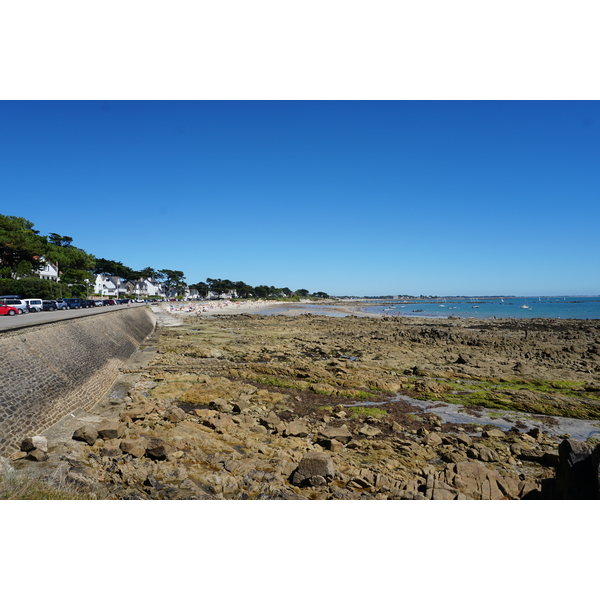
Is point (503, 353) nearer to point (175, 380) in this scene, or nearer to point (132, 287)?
point (175, 380)

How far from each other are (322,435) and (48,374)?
9.48 meters

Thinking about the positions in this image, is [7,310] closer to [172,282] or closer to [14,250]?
[14,250]

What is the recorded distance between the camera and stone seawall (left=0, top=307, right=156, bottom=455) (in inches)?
383

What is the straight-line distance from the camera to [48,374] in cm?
1237

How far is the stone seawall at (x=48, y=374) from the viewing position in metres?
9.73

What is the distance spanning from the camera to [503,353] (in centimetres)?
2756

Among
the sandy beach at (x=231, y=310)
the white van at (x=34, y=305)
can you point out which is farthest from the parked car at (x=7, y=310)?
the sandy beach at (x=231, y=310)

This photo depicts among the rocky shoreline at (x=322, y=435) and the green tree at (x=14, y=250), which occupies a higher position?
the green tree at (x=14, y=250)

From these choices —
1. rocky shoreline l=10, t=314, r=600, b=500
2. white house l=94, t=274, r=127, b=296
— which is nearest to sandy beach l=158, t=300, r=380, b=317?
white house l=94, t=274, r=127, b=296

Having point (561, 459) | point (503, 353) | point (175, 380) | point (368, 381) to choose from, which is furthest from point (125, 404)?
point (503, 353)

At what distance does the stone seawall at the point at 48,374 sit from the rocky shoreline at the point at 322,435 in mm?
622

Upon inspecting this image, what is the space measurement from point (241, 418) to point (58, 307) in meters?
40.6

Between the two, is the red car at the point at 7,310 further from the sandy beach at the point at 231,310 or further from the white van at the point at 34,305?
the sandy beach at the point at 231,310

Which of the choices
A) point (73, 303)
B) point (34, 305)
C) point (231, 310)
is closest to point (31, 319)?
point (34, 305)
